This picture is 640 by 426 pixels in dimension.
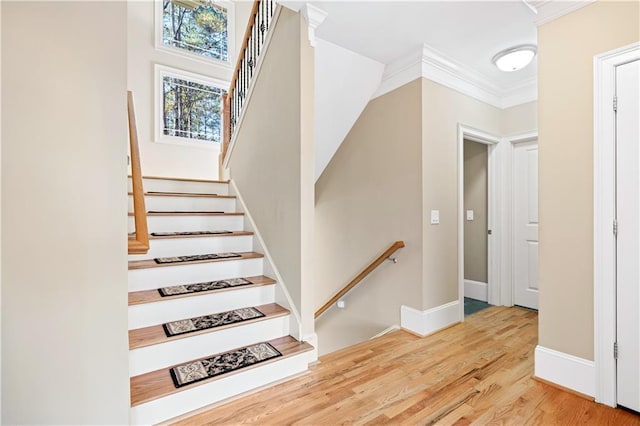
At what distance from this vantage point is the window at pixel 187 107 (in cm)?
453

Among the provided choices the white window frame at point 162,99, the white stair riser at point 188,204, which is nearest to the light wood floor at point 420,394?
the white stair riser at point 188,204

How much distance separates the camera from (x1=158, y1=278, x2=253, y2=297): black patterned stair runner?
6.89ft

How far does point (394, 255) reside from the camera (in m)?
3.03

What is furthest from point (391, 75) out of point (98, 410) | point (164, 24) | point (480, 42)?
point (164, 24)

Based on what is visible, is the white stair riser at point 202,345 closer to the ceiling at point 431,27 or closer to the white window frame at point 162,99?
the ceiling at point 431,27

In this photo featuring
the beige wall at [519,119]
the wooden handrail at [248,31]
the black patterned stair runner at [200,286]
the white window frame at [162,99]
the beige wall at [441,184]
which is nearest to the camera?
the black patterned stair runner at [200,286]

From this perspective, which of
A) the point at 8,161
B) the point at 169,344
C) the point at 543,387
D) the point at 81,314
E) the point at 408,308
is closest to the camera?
the point at 8,161

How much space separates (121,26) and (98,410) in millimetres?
1798

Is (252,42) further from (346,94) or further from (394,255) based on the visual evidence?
(394,255)

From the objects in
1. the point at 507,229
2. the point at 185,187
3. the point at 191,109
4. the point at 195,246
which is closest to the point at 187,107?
the point at 191,109

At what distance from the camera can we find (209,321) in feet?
6.69

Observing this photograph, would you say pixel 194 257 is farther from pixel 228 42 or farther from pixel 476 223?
pixel 228 42

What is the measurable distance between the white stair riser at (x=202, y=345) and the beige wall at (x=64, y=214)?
30 centimetres

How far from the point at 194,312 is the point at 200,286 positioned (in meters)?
0.21
